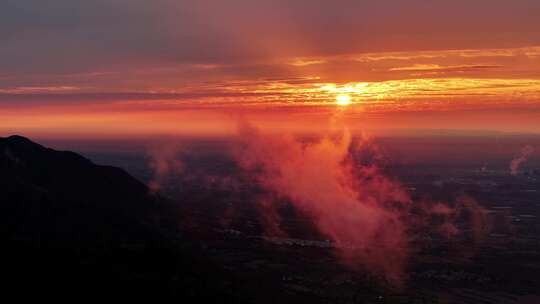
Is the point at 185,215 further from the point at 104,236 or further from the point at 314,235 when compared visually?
the point at 104,236

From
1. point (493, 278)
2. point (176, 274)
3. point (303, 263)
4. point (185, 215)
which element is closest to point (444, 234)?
point (493, 278)

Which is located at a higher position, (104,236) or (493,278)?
(104,236)

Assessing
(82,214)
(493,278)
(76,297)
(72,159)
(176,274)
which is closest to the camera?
(76,297)

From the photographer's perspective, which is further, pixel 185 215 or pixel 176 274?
pixel 185 215

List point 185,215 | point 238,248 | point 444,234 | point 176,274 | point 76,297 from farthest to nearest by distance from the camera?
point 444,234 < point 185,215 < point 238,248 < point 176,274 < point 76,297

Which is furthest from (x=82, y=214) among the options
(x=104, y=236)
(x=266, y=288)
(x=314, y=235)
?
(x=314, y=235)

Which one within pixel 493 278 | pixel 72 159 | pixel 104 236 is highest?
pixel 72 159

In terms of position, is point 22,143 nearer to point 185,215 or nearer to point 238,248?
point 185,215
